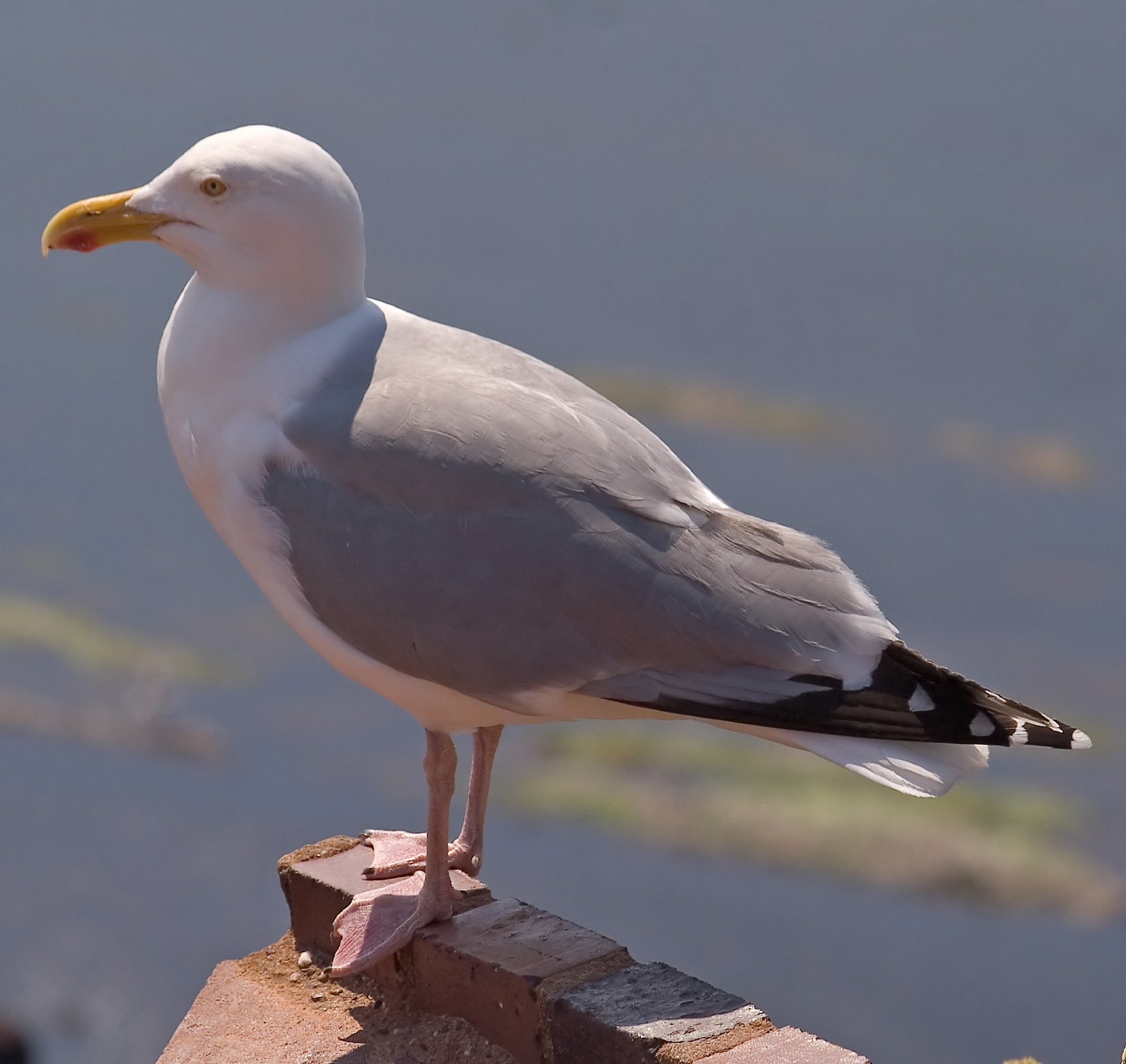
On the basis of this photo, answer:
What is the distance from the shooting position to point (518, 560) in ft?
9.89

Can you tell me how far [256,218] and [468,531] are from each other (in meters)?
0.68

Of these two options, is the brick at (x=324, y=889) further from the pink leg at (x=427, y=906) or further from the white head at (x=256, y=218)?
the white head at (x=256, y=218)

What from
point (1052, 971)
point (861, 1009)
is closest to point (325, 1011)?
point (861, 1009)

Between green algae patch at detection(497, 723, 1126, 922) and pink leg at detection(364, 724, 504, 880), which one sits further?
green algae patch at detection(497, 723, 1126, 922)

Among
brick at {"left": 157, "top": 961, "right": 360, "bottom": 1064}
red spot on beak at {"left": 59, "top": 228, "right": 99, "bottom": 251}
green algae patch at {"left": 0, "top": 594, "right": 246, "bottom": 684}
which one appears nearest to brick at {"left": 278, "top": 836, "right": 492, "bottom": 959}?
brick at {"left": 157, "top": 961, "right": 360, "bottom": 1064}

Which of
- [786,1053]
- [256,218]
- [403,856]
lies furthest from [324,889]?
[256,218]

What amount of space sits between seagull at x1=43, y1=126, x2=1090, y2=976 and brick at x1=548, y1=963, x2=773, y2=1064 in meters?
0.46

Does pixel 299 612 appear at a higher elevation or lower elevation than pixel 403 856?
higher

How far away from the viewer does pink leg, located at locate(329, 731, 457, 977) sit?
11.0 feet

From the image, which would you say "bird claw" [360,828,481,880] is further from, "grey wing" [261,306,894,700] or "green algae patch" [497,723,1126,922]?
"green algae patch" [497,723,1126,922]

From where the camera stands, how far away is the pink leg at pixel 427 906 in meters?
3.35

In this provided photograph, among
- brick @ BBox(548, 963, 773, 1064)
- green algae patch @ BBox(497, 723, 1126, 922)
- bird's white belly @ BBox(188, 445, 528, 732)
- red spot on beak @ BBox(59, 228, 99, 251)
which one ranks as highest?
red spot on beak @ BBox(59, 228, 99, 251)

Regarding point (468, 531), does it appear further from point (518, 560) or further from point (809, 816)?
point (809, 816)

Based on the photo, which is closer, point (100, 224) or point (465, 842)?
point (100, 224)
